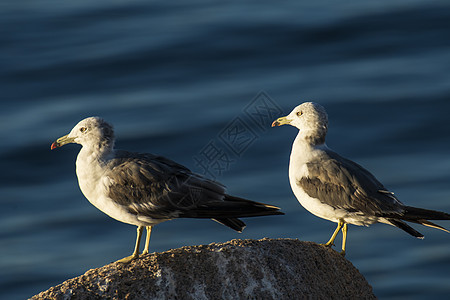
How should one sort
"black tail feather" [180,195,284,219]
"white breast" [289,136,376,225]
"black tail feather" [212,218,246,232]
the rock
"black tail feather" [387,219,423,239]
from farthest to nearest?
1. "white breast" [289,136,376,225]
2. "black tail feather" [387,219,423,239]
3. "black tail feather" [212,218,246,232]
4. "black tail feather" [180,195,284,219]
5. the rock

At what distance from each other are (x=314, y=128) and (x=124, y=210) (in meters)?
3.02

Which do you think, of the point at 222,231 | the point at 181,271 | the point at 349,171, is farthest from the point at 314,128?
the point at 222,231

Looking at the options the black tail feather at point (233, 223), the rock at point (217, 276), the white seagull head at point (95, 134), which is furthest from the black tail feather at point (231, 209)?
the white seagull head at point (95, 134)

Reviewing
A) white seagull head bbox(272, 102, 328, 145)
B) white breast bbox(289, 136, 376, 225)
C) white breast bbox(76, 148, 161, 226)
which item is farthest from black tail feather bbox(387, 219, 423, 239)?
white breast bbox(76, 148, 161, 226)

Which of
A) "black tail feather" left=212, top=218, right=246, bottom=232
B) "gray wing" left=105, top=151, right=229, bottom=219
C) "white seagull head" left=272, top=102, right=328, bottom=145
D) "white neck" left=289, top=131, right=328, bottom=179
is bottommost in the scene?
"black tail feather" left=212, top=218, right=246, bottom=232

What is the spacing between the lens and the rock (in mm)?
9133

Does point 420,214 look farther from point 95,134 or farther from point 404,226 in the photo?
point 95,134

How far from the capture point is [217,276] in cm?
930

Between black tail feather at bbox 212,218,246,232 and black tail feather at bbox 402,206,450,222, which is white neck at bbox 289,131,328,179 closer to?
black tail feather at bbox 212,218,246,232

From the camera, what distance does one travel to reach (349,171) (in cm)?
1098

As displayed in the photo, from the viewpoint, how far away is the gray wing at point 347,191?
35.6ft

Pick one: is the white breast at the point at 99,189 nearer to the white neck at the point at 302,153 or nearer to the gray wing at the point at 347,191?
the white neck at the point at 302,153

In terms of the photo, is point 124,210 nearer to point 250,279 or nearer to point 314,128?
point 250,279

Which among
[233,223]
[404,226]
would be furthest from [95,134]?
[404,226]
